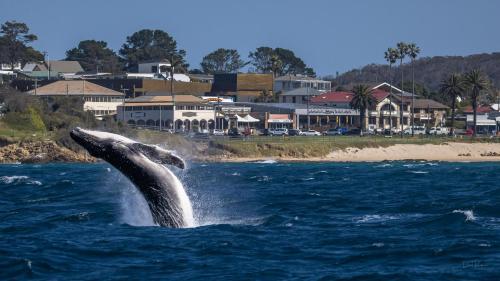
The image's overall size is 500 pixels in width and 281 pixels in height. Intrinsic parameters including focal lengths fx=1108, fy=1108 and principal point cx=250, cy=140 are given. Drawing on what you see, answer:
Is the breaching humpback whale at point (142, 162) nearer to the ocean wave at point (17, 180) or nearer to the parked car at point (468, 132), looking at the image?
the ocean wave at point (17, 180)

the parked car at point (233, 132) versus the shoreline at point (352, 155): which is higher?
the parked car at point (233, 132)

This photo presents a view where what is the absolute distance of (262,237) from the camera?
34.3 m

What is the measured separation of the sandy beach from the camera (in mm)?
119644

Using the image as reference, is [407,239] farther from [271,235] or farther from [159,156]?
[159,156]

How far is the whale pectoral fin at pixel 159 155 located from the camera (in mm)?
28134

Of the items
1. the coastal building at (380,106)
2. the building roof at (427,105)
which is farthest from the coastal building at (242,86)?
the building roof at (427,105)

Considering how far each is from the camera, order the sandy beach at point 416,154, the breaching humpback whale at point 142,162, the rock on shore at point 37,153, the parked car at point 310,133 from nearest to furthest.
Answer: the breaching humpback whale at point 142,162 → the rock on shore at point 37,153 → the sandy beach at point 416,154 → the parked car at point 310,133

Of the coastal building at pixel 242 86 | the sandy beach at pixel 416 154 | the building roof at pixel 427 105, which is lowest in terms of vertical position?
the sandy beach at pixel 416 154

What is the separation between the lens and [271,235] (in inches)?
1373

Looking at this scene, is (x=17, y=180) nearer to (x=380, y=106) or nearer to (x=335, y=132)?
(x=335, y=132)

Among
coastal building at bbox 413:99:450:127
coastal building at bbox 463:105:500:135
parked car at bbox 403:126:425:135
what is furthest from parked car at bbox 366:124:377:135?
coastal building at bbox 463:105:500:135

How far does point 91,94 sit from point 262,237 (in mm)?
126577

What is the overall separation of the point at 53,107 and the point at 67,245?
112920mm

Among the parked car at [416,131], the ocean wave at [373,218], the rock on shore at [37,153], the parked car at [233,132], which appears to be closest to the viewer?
the ocean wave at [373,218]
